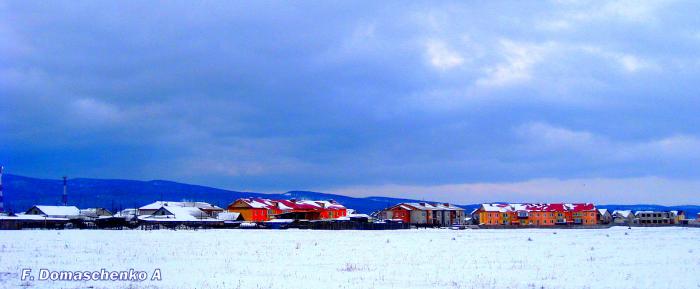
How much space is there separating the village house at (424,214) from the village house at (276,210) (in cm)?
1479

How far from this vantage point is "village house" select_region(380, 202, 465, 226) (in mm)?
159125

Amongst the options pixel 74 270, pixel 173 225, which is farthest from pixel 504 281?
pixel 173 225

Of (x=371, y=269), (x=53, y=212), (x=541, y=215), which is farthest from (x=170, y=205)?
(x=371, y=269)

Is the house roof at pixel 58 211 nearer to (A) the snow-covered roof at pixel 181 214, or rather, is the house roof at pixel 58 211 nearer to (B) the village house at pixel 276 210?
(A) the snow-covered roof at pixel 181 214

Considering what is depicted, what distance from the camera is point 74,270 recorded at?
23.4m

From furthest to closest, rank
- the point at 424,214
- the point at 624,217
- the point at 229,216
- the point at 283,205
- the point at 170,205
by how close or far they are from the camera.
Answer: the point at 624,217, the point at 424,214, the point at 283,205, the point at 170,205, the point at 229,216

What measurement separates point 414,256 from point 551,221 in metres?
152

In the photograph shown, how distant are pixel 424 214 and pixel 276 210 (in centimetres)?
3675

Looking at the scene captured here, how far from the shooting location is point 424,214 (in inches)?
6280

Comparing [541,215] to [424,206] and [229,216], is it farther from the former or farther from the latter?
[229,216]

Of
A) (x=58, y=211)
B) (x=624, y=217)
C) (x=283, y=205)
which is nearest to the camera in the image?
(x=58, y=211)

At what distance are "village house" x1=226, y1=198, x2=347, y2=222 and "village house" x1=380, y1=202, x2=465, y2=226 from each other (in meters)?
14.8

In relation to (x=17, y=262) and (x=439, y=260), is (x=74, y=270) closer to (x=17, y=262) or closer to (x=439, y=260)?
(x=17, y=262)

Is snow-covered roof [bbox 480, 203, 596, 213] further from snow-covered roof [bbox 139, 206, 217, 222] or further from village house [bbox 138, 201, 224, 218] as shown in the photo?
snow-covered roof [bbox 139, 206, 217, 222]
